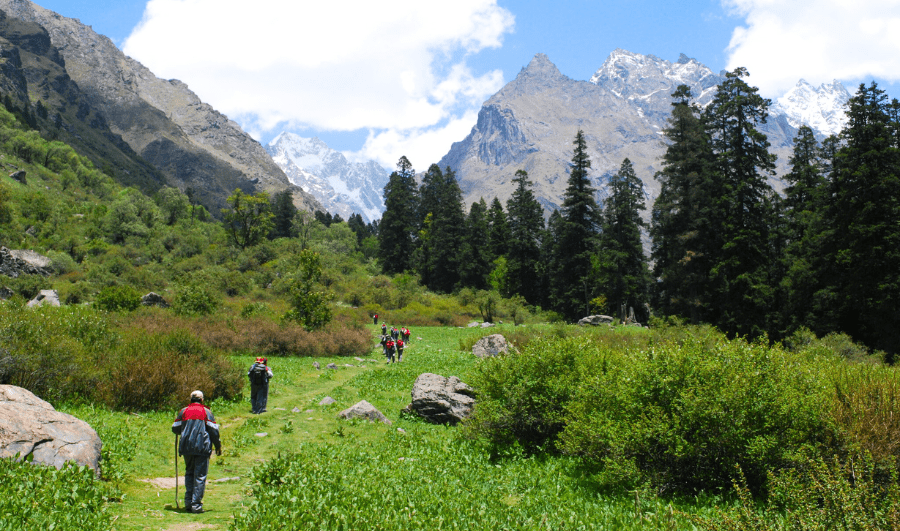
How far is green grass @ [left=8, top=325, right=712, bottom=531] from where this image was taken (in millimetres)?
6789

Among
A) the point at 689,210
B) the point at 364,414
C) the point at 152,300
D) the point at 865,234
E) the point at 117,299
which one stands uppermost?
the point at 689,210

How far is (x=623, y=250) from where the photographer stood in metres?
57.6

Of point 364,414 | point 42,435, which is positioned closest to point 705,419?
point 364,414

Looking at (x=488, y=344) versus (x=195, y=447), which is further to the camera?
(x=488, y=344)

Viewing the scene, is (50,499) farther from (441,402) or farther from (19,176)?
(19,176)

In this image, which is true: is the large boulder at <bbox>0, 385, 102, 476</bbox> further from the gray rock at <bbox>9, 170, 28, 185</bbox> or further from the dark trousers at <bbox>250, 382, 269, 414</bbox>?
the gray rock at <bbox>9, 170, 28, 185</bbox>

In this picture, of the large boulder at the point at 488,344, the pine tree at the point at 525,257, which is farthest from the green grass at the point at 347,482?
the pine tree at the point at 525,257

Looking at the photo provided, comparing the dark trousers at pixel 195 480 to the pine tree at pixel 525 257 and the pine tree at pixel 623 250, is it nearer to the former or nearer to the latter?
the pine tree at pixel 623 250

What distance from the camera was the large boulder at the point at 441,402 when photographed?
14.5m

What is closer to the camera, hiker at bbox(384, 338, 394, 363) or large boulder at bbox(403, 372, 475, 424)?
large boulder at bbox(403, 372, 475, 424)

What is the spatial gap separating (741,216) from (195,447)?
1593 inches

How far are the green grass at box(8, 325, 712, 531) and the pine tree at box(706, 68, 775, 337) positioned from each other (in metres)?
31.7

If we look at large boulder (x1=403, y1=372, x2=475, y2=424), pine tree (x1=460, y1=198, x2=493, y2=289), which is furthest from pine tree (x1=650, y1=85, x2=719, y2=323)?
pine tree (x1=460, y1=198, x2=493, y2=289)

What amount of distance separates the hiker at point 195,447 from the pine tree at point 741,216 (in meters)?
37.5
